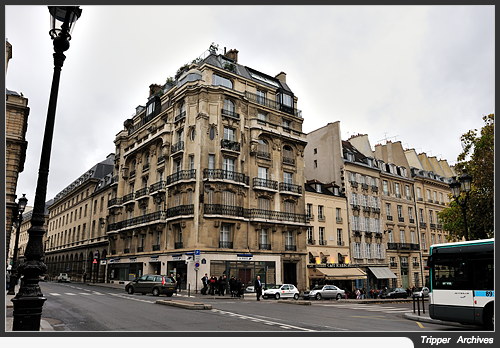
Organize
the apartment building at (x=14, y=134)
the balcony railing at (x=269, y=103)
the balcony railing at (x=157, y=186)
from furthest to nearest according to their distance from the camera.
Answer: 1. the balcony railing at (x=269, y=103)
2. the balcony railing at (x=157, y=186)
3. the apartment building at (x=14, y=134)

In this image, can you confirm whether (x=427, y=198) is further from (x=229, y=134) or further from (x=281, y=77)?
(x=229, y=134)

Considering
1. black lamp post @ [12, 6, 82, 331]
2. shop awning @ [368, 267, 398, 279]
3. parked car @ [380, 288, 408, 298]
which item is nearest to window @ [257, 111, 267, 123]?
parked car @ [380, 288, 408, 298]

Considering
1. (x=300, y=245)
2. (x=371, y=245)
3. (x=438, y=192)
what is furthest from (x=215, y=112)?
(x=438, y=192)

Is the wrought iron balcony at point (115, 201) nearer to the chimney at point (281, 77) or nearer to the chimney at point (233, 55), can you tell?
the chimney at point (233, 55)

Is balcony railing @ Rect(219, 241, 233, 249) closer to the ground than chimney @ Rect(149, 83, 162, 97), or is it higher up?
closer to the ground

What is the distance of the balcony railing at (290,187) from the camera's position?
36294 millimetres

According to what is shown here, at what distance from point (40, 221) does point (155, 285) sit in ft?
65.4

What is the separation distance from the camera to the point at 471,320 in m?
10.4

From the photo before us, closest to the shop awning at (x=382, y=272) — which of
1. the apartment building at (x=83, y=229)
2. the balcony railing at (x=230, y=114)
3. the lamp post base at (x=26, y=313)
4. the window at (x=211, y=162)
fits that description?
the window at (x=211, y=162)

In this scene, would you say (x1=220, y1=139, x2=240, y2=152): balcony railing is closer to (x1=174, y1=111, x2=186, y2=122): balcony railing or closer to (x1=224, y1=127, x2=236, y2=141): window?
(x1=224, y1=127, x2=236, y2=141): window

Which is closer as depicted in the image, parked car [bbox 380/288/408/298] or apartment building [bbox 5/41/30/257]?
apartment building [bbox 5/41/30/257]

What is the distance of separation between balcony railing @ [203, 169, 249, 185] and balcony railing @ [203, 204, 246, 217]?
2275 millimetres

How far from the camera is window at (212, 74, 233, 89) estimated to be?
34.4m

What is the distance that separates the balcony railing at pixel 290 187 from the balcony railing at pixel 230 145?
18.4 ft
